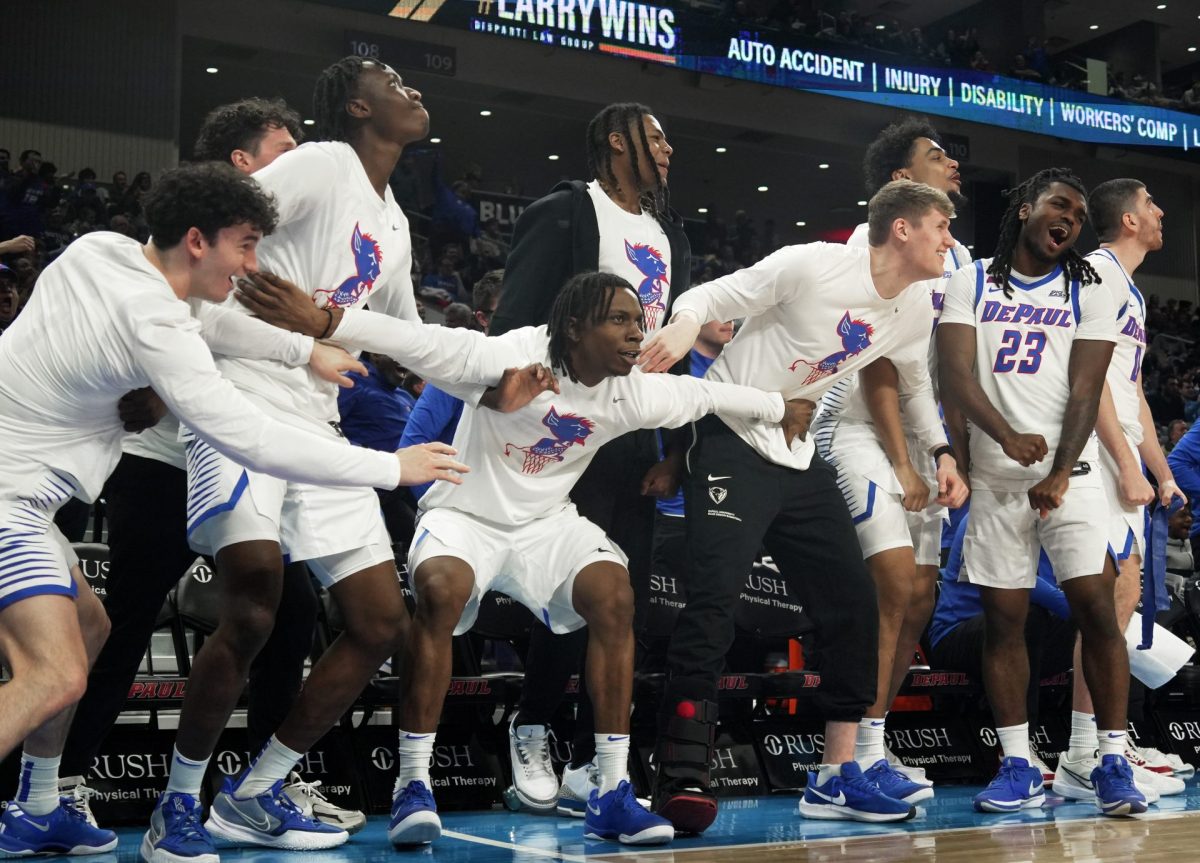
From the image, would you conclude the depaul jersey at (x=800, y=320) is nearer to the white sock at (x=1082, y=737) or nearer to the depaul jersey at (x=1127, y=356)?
the depaul jersey at (x=1127, y=356)

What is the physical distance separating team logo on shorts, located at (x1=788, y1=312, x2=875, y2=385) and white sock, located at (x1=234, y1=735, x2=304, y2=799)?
1.94 m

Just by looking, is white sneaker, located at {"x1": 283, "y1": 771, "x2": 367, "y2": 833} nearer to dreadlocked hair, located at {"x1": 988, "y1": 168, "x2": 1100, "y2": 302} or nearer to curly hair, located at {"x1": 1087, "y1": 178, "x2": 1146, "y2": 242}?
dreadlocked hair, located at {"x1": 988, "y1": 168, "x2": 1100, "y2": 302}

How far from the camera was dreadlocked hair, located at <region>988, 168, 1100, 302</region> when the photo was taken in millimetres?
4562

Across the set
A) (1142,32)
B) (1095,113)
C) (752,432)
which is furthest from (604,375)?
(1142,32)

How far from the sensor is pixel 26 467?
2797 millimetres

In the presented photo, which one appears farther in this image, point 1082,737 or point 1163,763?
point 1163,763

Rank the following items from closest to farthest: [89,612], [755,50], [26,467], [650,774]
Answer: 1. [26,467]
2. [89,612]
3. [650,774]
4. [755,50]

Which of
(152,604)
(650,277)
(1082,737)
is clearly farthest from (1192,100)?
(152,604)

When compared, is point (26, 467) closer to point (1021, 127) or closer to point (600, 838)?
point (600, 838)

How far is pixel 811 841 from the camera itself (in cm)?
362

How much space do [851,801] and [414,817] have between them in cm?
141

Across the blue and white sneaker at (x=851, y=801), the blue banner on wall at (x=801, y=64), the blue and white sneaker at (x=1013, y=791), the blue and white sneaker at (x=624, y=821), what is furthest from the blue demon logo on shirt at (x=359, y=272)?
the blue banner on wall at (x=801, y=64)

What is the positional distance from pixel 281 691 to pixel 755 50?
15.6 meters

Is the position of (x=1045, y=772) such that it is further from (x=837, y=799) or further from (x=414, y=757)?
(x=414, y=757)
